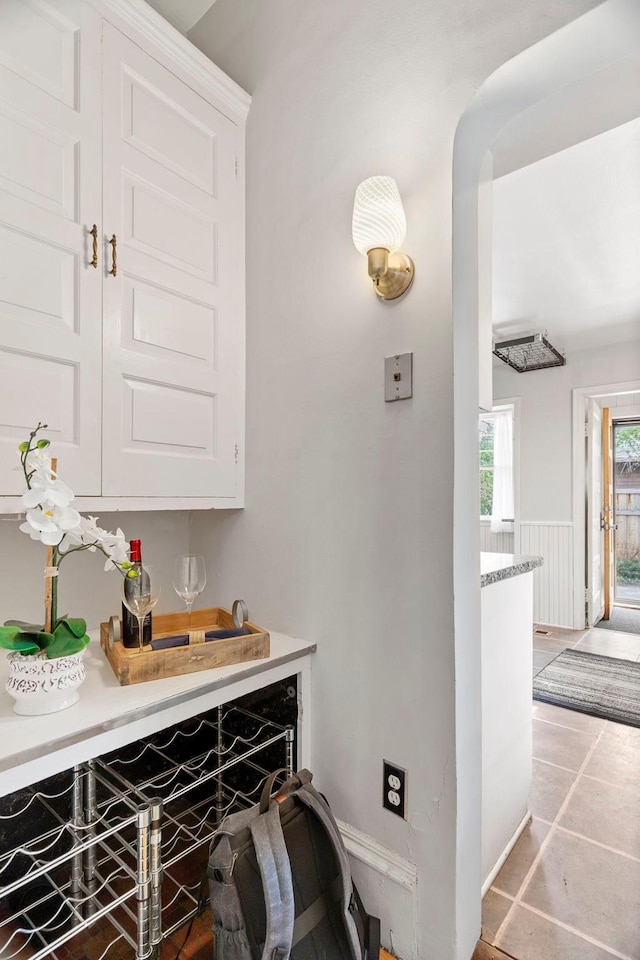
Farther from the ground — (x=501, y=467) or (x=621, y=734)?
(x=501, y=467)

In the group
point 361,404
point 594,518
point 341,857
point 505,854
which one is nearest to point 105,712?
point 341,857

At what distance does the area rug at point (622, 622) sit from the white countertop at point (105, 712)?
169 inches

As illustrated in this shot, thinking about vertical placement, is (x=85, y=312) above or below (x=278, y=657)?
above

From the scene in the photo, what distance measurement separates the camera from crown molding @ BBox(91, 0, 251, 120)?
4.31 ft

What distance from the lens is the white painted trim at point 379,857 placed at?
119 cm

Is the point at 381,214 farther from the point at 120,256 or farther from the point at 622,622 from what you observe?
the point at 622,622

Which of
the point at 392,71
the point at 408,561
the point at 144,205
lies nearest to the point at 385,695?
the point at 408,561

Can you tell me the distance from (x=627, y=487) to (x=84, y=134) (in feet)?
21.2

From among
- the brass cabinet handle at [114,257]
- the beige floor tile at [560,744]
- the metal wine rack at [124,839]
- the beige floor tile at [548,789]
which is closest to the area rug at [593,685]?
the beige floor tile at [560,744]

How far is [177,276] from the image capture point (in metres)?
1.46

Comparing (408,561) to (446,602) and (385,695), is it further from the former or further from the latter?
(385,695)

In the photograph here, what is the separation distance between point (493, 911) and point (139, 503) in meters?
1.52

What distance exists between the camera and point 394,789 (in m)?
1.23

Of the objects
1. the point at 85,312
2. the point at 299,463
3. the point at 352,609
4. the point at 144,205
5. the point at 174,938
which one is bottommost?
the point at 174,938
